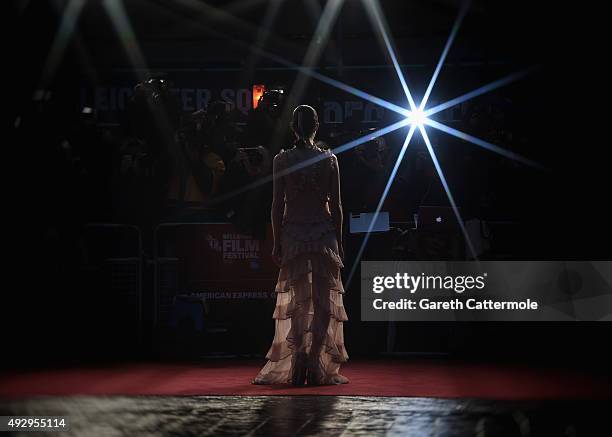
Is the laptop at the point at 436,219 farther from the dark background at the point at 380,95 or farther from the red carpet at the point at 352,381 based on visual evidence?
the red carpet at the point at 352,381

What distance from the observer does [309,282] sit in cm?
800

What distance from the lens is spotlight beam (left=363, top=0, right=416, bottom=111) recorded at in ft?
40.4

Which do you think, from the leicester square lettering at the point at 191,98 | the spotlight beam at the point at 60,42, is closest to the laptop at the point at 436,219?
the leicester square lettering at the point at 191,98

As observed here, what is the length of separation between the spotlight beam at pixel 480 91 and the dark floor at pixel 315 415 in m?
5.79

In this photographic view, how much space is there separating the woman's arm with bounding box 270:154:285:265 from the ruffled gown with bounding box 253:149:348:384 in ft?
0.10

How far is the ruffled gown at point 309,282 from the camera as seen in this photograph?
25.8 ft

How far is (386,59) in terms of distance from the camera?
12.8m

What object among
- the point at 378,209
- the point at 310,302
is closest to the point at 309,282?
the point at 310,302

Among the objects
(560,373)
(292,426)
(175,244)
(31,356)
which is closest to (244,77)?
(175,244)

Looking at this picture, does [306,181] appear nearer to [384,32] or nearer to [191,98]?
[191,98]

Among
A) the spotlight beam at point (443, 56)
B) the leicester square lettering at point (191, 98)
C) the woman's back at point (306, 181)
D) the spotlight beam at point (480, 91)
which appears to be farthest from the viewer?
the leicester square lettering at point (191, 98)

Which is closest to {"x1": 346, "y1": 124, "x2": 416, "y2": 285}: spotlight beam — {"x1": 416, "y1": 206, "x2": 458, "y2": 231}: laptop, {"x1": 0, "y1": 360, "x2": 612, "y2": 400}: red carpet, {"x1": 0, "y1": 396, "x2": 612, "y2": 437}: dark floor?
{"x1": 416, "y1": 206, "x2": 458, "y2": 231}: laptop

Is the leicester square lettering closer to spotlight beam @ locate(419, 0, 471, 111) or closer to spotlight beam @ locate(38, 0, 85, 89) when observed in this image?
spotlight beam @ locate(419, 0, 471, 111)

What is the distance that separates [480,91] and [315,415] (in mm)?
6832
